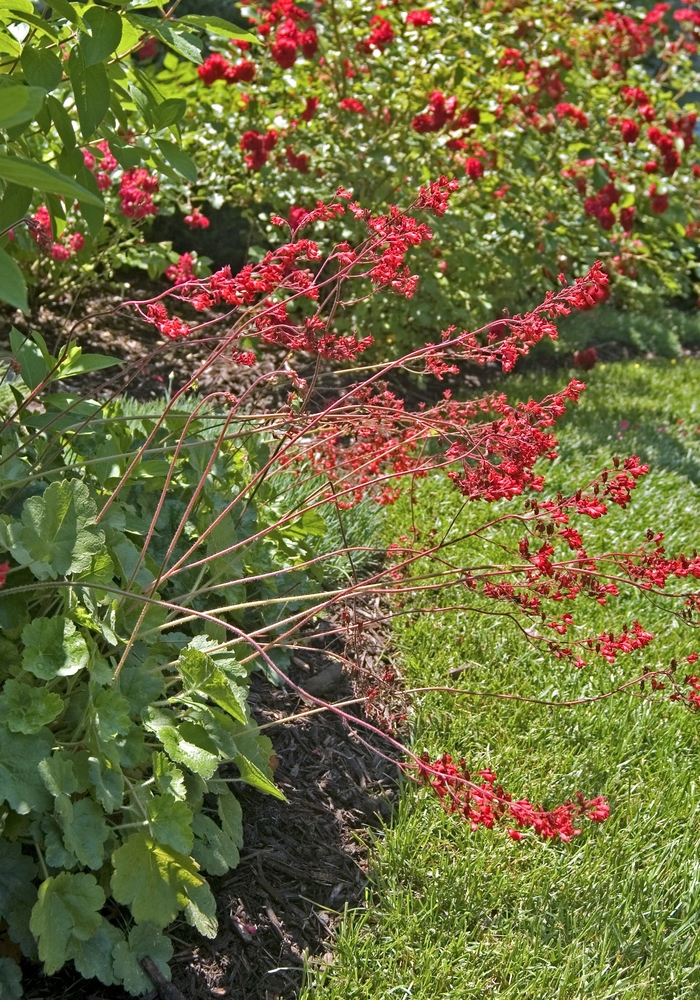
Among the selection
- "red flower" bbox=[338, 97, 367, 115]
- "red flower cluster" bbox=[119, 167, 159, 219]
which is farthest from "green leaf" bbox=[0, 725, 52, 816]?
"red flower" bbox=[338, 97, 367, 115]

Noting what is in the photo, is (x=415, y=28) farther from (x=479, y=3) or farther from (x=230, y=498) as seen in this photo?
(x=230, y=498)

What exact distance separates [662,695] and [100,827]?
192 centimetres

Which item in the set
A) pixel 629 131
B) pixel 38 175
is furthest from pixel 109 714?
pixel 629 131

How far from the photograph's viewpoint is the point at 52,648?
5.42ft

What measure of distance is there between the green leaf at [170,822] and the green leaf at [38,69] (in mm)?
1253

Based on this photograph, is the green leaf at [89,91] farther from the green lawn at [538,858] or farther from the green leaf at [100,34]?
the green lawn at [538,858]

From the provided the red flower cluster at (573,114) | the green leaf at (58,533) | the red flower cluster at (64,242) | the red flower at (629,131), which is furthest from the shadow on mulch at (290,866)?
the red flower at (629,131)

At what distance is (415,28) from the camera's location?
15.8ft

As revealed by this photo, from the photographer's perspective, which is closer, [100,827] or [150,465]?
[100,827]

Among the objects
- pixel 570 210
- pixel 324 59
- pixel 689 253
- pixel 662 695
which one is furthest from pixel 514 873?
pixel 689 253

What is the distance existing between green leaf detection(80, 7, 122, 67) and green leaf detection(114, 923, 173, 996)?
150 centimetres

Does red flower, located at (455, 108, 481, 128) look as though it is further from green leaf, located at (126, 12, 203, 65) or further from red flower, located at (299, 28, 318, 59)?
green leaf, located at (126, 12, 203, 65)

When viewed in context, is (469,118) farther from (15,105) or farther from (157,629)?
(15,105)

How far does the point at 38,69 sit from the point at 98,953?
60.6 inches
